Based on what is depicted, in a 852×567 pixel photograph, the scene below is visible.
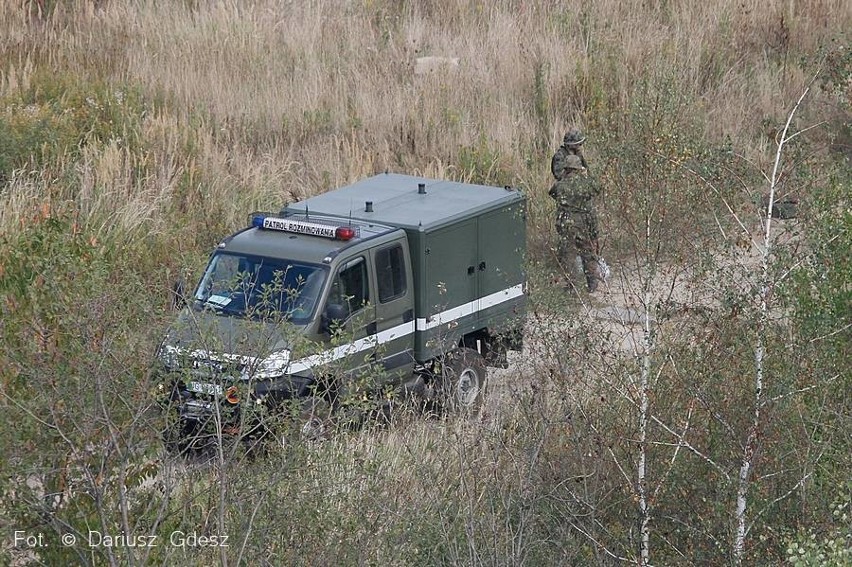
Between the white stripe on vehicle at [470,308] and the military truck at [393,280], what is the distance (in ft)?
0.04

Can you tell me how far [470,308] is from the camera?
1200 centimetres

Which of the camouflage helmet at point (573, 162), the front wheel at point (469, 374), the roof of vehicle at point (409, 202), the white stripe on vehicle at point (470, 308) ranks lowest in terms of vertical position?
the front wheel at point (469, 374)

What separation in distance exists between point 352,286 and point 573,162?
424cm

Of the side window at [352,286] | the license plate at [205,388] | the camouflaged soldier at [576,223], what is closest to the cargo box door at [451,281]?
the side window at [352,286]

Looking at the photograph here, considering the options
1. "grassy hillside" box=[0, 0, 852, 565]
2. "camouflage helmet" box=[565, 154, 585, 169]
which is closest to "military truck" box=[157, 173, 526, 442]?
"grassy hillside" box=[0, 0, 852, 565]

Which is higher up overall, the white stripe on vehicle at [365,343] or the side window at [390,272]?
the side window at [390,272]

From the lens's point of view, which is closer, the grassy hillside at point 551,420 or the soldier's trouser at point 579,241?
the grassy hillside at point 551,420

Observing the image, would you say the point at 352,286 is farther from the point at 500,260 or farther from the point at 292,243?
the point at 500,260

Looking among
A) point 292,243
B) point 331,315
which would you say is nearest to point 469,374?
point 331,315

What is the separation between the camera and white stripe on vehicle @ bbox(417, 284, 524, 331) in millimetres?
11578

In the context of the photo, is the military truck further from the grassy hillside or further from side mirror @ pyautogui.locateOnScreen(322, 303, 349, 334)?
the grassy hillside

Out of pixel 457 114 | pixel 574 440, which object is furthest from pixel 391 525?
pixel 457 114

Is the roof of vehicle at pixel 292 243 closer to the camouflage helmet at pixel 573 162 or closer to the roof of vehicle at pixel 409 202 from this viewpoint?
the roof of vehicle at pixel 409 202

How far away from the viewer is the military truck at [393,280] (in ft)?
35.1
